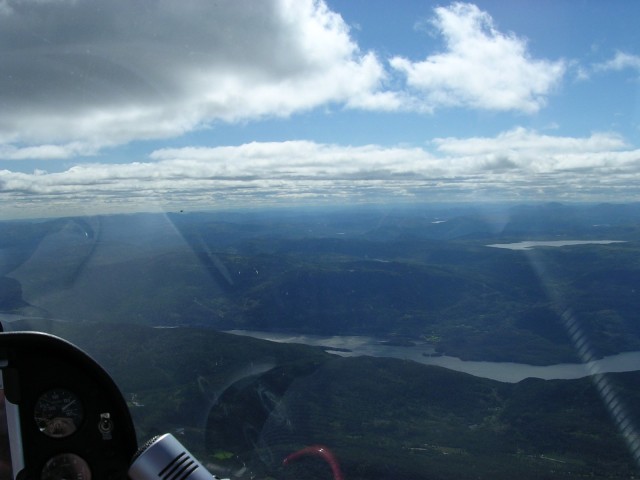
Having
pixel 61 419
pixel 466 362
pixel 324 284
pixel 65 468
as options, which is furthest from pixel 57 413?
pixel 324 284

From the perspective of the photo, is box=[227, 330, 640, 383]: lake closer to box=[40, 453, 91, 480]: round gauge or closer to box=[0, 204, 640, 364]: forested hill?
box=[0, 204, 640, 364]: forested hill

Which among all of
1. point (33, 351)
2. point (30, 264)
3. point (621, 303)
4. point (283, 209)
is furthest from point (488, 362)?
point (283, 209)

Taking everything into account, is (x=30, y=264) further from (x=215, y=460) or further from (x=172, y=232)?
(x=172, y=232)

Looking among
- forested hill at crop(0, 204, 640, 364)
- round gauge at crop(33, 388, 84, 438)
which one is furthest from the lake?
round gauge at crop(33, 388, 84, 438)

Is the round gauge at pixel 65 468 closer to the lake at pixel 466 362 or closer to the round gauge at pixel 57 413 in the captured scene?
the round gauge at pixel 57 413

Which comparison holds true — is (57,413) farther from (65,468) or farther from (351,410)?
(351,410)

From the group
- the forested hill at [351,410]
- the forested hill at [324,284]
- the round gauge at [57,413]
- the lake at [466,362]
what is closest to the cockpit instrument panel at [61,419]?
the round gauge at [57,413]
